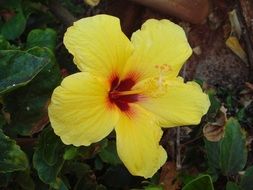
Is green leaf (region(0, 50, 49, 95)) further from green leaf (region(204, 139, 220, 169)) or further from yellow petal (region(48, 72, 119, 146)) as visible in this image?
green leaf (region(204, 139, 220, 169))

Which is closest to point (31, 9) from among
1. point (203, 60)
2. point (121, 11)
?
point (121, 11)

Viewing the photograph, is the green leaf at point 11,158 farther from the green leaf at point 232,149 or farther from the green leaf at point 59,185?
the green leaf at point 232,149

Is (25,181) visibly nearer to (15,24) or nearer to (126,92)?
(126,92)

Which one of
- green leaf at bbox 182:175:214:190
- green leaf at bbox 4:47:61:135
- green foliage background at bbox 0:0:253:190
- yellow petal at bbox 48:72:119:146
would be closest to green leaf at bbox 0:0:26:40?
green foliage background at bbox 0:0:253:190

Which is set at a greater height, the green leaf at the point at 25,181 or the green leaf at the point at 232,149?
the green leaf at the point at 232,149

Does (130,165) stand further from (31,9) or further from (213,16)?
(213,16)

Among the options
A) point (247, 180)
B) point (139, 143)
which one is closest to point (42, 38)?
point (139, 143)

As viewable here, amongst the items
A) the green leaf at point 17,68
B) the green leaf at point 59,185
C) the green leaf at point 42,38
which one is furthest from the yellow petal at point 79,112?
the green leaf at point 42,38

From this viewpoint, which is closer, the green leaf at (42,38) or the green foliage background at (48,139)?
the green foliage background at (48,139)
